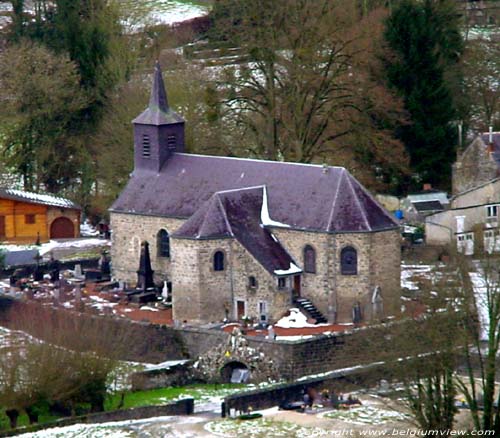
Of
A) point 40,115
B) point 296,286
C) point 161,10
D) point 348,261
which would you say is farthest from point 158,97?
point 161,10

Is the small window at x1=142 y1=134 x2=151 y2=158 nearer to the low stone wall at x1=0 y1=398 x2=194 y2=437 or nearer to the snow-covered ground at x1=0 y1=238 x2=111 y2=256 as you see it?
the snow-covered ground at x1=0 y1=238 x2=111 y2=256

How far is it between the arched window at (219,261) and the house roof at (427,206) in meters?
14.7

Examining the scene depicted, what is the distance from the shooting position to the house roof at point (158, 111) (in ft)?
227

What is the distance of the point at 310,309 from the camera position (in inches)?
2504

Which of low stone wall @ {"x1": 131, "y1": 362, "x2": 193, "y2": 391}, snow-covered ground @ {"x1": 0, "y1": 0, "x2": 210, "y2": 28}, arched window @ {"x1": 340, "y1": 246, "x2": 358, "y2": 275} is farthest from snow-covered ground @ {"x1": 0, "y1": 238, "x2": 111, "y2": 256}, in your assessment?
snow-covered ground @ {"x1": 0, "y1": 0, "x2": 210, "y2": 28}

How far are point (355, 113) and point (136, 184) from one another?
1135 cm

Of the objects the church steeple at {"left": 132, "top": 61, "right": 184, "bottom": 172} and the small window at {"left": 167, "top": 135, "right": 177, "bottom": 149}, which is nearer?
the church steeple at {"left": 132, "top": 61, "right": 184, "bottom": 172}

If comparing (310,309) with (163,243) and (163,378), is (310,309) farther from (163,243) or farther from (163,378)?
(163,243)

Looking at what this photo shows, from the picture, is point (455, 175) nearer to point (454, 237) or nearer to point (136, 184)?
point (454, 237)

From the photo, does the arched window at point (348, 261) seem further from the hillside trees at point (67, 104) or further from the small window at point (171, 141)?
the hillside trees at point (67, 104)

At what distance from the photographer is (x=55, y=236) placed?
7906cm

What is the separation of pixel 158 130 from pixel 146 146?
90 cm

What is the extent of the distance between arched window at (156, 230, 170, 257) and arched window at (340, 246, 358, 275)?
690cm

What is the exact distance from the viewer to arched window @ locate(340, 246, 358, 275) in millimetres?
63469
